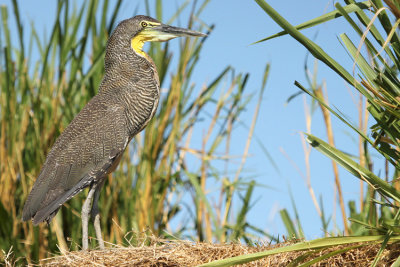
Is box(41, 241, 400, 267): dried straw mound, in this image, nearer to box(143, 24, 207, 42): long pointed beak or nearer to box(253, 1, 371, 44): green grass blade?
box(253, 1, 371, 44): green grass blade

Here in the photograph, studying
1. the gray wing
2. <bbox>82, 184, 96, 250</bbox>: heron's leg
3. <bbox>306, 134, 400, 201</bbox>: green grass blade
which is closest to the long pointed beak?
the gray wing

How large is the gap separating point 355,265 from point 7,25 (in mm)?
3515

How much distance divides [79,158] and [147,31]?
906mm

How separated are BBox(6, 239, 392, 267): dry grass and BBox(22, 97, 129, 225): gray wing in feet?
1.46

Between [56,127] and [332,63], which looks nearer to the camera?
[332,63]

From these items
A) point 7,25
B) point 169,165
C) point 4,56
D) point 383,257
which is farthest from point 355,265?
point 7,25

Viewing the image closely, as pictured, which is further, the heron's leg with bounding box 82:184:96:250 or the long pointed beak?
the long pointed beak

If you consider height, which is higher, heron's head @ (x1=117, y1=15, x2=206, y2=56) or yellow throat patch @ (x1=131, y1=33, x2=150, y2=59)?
heron's head @ (x1=117, y1=15, x2=206, y2=56)

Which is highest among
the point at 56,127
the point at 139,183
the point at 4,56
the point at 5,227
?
the point at 4,56

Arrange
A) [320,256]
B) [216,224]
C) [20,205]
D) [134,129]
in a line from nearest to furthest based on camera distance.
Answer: [320,256], [134,129], [216,224], [20,205]

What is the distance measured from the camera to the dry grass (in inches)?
89.8

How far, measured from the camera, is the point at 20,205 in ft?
14.3

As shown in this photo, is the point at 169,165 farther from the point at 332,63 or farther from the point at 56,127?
the point at 332,63

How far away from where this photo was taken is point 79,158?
3.34 m
